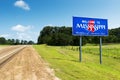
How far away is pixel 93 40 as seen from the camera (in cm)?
15488

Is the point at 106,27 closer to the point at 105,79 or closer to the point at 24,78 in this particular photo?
the point at 105,79

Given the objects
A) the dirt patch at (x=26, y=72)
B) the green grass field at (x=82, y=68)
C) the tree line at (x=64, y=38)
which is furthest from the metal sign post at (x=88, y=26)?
the tree line at (x=64, y=38)

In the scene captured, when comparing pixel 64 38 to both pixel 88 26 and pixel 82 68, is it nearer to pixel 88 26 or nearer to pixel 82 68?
pixel 88 26

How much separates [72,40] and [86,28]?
105 m

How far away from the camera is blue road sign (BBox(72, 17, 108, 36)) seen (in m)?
24.0

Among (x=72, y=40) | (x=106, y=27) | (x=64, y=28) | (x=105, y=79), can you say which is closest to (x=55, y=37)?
(x=72, y=40)

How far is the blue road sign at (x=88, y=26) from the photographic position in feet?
78.6

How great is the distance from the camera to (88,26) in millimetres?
24438

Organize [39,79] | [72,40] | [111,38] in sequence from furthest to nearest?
[111,38] < [72,40] < [39,79]

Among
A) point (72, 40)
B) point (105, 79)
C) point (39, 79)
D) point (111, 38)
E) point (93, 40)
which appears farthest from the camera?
point (111, 38)

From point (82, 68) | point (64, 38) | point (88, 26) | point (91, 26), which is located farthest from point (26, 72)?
point (64, 38)

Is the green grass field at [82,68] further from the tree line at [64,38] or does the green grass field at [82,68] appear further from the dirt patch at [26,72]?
the tree line at [64,38]

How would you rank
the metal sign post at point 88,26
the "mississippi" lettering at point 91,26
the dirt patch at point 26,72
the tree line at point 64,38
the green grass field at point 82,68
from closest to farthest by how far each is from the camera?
the dirt patch at point 26,72 → the green grass field at point 82,68 → the metal sign post at point 88,26 → the "mississippi" lettering at point 91,26 → the tree line at point 64,38

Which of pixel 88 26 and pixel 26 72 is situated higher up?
pixel 88 26
